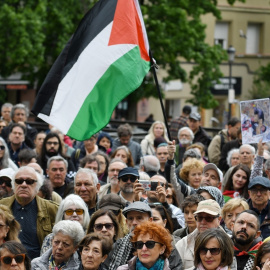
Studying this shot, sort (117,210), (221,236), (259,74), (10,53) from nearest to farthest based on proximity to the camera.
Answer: (221,236), (117,210), (10,53), (259,74)

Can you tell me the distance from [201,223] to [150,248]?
3.59 feet

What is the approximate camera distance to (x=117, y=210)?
10234mm

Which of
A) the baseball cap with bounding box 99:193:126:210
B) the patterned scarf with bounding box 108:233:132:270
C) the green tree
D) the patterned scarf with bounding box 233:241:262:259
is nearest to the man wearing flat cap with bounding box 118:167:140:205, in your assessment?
the baseball cap with bounding box 99:193:126:210

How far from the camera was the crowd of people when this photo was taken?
8.62m

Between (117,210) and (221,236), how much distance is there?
6.28 ft

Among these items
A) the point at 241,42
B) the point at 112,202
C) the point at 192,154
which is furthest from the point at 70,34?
the point at 112,202

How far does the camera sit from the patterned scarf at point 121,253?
8.93 metres

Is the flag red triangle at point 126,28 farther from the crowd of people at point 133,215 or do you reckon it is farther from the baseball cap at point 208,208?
the baseball cap at point 208,208

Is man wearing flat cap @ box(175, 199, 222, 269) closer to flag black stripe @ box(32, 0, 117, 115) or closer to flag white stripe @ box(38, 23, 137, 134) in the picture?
flag white stripe @ box(38, 23, 137, 134)

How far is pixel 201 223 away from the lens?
9469 mm

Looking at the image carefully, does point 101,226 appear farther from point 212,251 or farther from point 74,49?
point 74,49

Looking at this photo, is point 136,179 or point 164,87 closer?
point 136,179

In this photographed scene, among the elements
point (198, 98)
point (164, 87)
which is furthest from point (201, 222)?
point (164, 87)

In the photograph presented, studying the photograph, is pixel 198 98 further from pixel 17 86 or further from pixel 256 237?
pixel 256 237
